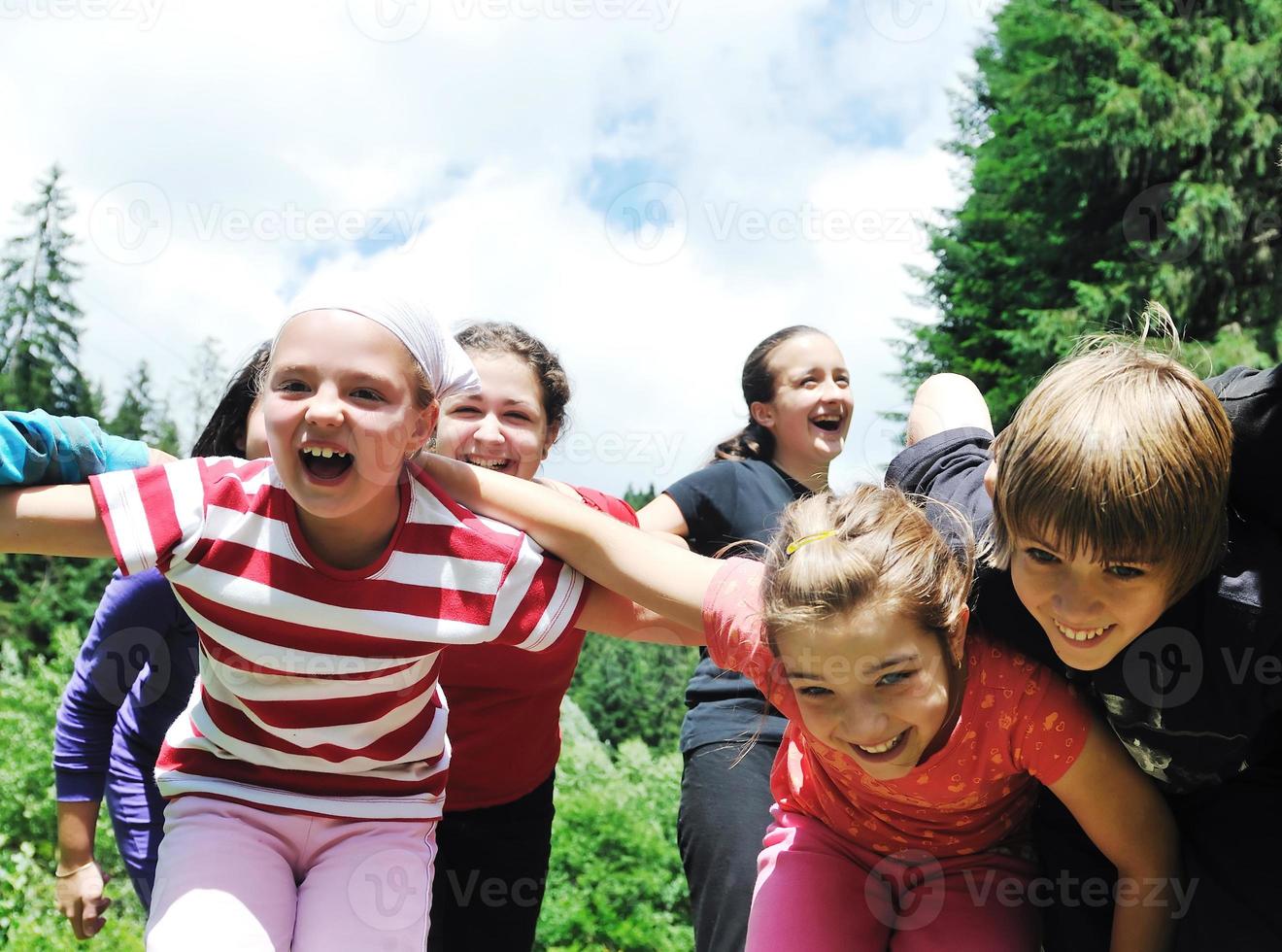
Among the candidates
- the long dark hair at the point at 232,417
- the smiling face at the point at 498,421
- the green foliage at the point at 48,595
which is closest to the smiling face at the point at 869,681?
the smiling face at the point at 498,421

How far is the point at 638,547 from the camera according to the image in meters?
2.06

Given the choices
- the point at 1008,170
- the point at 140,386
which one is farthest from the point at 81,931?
the point at 140,386

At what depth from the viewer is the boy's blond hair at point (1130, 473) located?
161 centimetres

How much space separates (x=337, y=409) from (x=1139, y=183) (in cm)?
1351

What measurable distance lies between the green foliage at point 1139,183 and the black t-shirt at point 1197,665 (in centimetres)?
1031

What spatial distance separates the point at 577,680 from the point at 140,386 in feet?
54.1

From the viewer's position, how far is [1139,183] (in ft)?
42.7

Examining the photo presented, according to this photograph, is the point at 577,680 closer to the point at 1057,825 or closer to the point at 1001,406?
the point at 1001,406

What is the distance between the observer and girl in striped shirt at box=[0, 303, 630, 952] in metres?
1.86

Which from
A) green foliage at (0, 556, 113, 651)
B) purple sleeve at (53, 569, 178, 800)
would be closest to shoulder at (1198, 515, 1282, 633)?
purple sleeve at (53, 569, 178, 800)

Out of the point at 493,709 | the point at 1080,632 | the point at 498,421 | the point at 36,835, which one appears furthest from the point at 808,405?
the point at 36,835

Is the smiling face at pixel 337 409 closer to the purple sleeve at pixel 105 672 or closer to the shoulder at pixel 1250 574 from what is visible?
the purple sleeve at pixel 105 672

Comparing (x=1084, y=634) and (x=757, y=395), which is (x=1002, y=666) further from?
(x=757, y=395)

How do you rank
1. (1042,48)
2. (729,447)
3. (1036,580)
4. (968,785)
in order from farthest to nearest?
(1042,48) → (729,447) → (968,785) → (1036,580)
